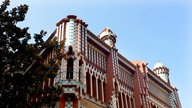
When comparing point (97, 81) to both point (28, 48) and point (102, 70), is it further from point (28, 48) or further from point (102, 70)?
point (28, 48)

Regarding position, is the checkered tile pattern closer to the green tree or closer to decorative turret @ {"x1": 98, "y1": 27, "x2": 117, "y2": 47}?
the green tree

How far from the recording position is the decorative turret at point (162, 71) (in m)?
25.2

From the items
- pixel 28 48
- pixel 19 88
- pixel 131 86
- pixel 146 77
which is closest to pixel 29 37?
pixel 28 48

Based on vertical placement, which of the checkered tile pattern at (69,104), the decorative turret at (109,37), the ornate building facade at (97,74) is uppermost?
the decorative turret at (109,37)

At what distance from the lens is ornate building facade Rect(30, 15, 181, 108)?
42.7 feet

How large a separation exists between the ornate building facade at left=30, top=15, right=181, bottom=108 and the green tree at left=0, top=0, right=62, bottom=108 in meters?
2.94

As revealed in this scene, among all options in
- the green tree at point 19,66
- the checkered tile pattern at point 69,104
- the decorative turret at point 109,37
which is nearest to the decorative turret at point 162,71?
the decorative turret at point 109,37

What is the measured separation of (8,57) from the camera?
9.19 metres

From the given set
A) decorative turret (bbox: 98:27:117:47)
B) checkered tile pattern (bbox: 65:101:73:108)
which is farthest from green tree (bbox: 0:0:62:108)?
decorative turret (bbox: 98:27:117:47)

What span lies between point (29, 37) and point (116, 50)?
8.57 m

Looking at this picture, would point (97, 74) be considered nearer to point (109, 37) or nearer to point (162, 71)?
point (109, 37)

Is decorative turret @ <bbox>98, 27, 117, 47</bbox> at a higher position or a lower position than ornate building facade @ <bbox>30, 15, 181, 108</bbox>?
higher

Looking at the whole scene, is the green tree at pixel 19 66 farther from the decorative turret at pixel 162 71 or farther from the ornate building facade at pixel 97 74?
the decorative turret at pixel 162 71

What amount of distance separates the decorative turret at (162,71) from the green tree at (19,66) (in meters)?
16.9
